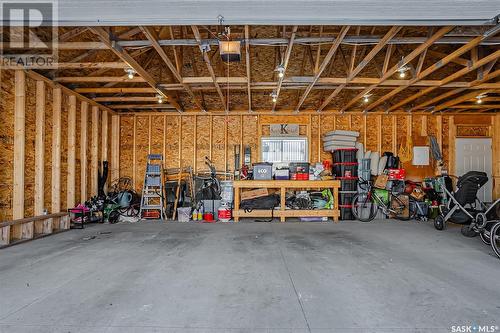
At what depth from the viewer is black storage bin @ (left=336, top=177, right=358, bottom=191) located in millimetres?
7348

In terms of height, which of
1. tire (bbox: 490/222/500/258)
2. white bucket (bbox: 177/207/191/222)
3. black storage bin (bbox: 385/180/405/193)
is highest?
black storage bin (bbox: 385/180/405/193)

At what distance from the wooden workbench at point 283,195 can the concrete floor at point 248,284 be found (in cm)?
206

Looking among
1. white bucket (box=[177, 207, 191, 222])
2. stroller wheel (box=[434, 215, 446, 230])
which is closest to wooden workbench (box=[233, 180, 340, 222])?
white bucket (box=[177, 207, 191, 222])

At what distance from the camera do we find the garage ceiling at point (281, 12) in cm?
262

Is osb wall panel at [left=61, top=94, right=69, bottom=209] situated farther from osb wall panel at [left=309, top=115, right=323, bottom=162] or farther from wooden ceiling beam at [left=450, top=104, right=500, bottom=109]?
wooden ceiling beam at [left=450, top=104, right=500, bottom=109]

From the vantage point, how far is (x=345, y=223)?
679 cm

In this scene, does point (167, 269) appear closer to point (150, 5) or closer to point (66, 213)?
point (150, 5)

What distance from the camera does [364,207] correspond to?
7.45 meters

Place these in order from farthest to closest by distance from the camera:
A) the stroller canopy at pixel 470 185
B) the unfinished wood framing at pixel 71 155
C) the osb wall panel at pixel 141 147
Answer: the osb wall panel at pixel 141 147 < the unfinished wood framing at pixel 71 155 < the stroller canopy at pixel 470 185

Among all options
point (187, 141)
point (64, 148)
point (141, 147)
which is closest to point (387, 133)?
point (187, 141)

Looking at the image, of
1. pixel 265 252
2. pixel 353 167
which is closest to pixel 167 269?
pixel 265 252

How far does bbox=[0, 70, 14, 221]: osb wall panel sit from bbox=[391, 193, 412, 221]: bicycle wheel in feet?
30.0

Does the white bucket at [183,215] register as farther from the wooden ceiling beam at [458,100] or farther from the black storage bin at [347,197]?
the wooden ceiling beam at [458,100]

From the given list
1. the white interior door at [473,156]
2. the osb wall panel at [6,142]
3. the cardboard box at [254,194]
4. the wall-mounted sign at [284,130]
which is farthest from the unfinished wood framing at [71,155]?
the white interior door at [473,156]
